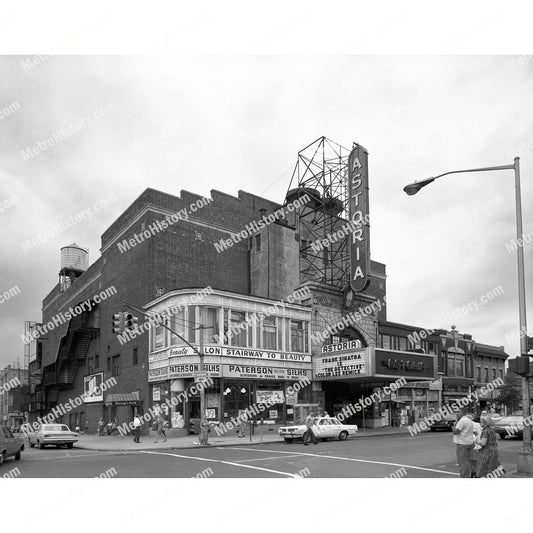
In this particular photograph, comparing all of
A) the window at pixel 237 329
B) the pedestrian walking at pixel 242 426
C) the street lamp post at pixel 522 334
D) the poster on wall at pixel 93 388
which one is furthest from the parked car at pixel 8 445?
the poster on wall at pixel 93 388

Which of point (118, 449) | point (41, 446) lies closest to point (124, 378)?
point (41, 446)

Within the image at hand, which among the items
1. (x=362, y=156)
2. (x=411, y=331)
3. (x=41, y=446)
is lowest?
(x=41, y=446)

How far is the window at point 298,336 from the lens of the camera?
137 feet

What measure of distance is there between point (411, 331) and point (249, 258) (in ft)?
58.4

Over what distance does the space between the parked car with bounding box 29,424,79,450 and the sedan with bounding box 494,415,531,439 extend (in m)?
23.2

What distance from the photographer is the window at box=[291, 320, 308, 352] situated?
Result: 41.6 m

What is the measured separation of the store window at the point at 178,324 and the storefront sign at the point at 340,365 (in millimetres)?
10720

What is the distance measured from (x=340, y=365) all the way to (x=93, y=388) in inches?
881

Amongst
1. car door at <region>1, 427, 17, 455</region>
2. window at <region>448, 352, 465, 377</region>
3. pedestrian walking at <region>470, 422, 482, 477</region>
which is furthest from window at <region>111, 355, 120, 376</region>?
pedestrian walking at <region>470, 422, 482, 477</region>

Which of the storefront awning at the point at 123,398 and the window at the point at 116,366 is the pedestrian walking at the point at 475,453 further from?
the window at the point at 116,366

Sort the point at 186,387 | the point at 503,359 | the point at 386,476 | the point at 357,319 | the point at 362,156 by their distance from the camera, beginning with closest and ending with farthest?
1. the point at 386,476
2. the point at 186,387
3. the point at 362,156
4. the point at 357,319
5. the point at 503,359

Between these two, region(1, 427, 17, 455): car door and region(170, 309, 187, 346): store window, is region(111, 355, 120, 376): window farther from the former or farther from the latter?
region(1, 427, 17, 455): car door

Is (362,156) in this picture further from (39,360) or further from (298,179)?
(39,360)

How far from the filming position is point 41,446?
31.2 m
